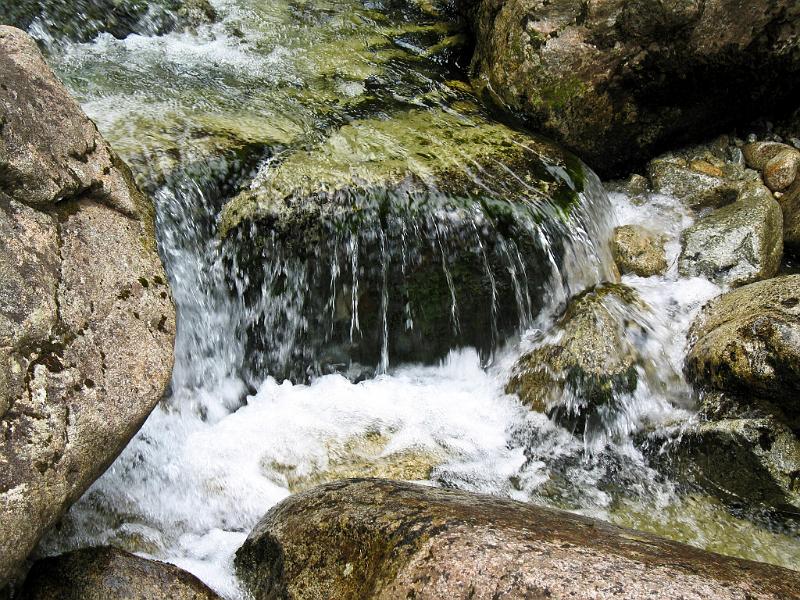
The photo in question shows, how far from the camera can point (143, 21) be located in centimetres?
769

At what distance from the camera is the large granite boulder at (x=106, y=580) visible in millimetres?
3127

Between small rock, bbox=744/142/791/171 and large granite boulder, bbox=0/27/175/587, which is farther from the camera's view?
small rock, bbox=744/142/791/171

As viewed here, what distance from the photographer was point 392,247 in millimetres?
5730

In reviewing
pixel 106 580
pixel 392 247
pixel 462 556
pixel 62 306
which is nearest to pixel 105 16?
pixel 392 247

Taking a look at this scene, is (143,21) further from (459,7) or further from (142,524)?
(142,524)

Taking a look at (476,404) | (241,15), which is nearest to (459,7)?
(241,15)

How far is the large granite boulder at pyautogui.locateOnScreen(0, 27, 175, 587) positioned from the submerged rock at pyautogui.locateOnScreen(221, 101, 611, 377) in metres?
1.75

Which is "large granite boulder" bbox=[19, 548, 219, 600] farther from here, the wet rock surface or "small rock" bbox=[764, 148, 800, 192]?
"small rock" bbox=[764, 148, 800, 192]

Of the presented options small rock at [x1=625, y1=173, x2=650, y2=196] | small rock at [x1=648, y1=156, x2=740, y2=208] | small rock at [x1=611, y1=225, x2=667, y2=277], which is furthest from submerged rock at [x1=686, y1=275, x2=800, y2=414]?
small rock at [x1=625, y1=173, x2=650, y2=196]

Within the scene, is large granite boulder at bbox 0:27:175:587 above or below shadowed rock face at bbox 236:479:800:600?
above

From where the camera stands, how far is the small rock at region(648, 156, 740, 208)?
7.43m

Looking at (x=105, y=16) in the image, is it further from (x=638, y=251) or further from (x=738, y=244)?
(x=738, y=244)

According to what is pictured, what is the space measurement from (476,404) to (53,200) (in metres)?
3.70

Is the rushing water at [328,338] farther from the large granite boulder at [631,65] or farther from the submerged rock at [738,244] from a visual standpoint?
the large granite boulder at [631,65]
